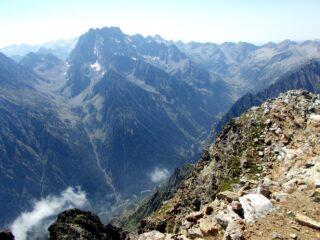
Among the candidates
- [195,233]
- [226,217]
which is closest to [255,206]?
[226,217]

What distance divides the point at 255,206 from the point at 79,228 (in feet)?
121

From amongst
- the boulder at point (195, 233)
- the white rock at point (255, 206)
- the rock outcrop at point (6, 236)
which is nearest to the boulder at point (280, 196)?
A: the white rock at point (255, 206)

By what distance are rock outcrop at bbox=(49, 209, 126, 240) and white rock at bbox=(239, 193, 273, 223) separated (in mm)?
33523

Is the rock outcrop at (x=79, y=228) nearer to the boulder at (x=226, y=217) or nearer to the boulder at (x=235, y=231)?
the boulder at (x=226, y=217)

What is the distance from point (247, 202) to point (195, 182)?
270 feet

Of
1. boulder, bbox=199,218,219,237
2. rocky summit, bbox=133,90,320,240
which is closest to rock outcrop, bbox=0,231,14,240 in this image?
rocky summit, bbox=133,90,320,240

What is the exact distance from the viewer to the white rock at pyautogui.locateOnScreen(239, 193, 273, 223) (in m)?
33.4

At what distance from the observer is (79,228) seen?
6438cm

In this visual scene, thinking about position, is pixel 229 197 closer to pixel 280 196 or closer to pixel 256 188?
pixel 256 188

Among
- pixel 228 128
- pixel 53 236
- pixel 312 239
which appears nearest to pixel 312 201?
pixel 312 239

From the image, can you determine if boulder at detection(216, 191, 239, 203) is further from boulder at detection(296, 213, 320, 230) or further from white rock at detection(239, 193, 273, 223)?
boulder at detection(296, 213, 320, 230)

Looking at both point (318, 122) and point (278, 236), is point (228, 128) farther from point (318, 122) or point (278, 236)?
point (278, 236)

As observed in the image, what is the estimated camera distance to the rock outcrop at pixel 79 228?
6262 centimetres

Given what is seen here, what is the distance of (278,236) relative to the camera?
99.6 ft
